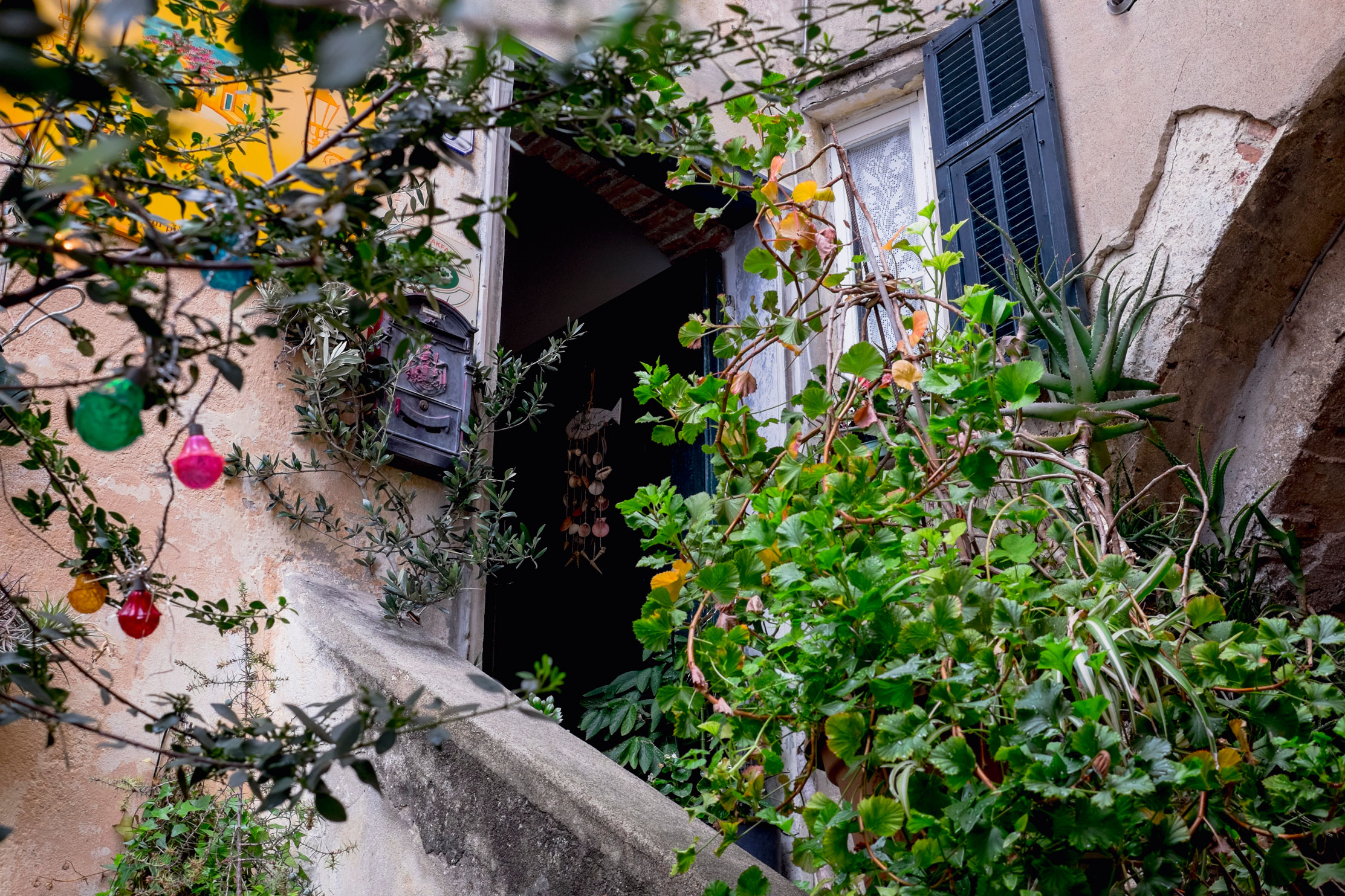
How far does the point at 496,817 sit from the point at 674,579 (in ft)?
1.99

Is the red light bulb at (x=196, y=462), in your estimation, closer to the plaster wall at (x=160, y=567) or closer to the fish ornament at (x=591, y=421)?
the plaster wall at (x=160, y=567)

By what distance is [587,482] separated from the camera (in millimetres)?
5227

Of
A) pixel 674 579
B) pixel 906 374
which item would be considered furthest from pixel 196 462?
pixel 906 374

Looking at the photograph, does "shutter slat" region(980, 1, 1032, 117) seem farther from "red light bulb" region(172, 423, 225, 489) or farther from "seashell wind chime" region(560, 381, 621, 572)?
"red light bulb" region(172, 423, 225, 489)

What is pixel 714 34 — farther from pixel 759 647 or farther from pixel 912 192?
pixel 912 192

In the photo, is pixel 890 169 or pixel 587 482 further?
pixel 587 482

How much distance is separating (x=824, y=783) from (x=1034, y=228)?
7.39 ft

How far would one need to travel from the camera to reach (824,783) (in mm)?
3092

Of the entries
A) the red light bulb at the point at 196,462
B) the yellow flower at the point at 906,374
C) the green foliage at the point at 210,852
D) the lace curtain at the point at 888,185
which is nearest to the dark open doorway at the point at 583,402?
the lace curtain at the point at 888,185

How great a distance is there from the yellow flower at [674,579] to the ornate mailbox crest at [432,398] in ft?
4.79

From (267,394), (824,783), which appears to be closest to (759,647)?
(824,783)

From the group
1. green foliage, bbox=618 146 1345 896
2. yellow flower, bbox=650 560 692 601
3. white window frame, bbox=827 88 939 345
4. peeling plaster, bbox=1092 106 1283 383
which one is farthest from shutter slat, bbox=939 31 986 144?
yellow flower, bbox=650 560 692 601

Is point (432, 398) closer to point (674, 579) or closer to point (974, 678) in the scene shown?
point (674, 579)

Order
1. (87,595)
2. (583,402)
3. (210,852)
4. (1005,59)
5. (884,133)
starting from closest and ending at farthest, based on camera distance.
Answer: (87,595)
(210,852)
(1005,59)
(884,133)
(583,402)
